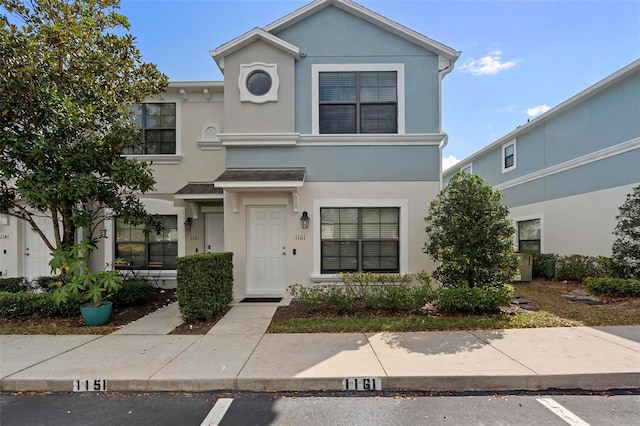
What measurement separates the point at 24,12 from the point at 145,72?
2323 millimetres

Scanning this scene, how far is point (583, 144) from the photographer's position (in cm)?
1088

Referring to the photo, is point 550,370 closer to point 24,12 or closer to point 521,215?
point 24,12

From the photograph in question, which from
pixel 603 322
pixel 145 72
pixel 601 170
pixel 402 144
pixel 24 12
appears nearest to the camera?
pixel 603 322

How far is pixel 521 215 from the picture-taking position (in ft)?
46.6

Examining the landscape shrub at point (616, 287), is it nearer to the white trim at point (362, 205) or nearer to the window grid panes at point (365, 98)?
the white trim at point (362, 205)

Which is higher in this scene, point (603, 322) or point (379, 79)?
point (379, 79)

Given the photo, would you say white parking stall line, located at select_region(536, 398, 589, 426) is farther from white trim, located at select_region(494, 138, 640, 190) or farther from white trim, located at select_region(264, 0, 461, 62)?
white trim, located at select_region(494, 138, 640, 190)

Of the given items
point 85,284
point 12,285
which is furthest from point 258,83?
point 12,285

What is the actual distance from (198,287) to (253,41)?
6.06 meters

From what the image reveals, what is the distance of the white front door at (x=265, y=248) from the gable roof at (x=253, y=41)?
394 centimetres

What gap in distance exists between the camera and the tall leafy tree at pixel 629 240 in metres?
8.15


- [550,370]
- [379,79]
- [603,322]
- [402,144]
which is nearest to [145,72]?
[379,79]

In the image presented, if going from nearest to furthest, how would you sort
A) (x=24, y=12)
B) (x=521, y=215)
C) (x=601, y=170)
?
1. (x=24, y=12)
2. (x=601, y=170)
3. (x=521, y=215)

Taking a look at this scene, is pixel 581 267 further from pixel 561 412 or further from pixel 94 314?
pixel 94 314
